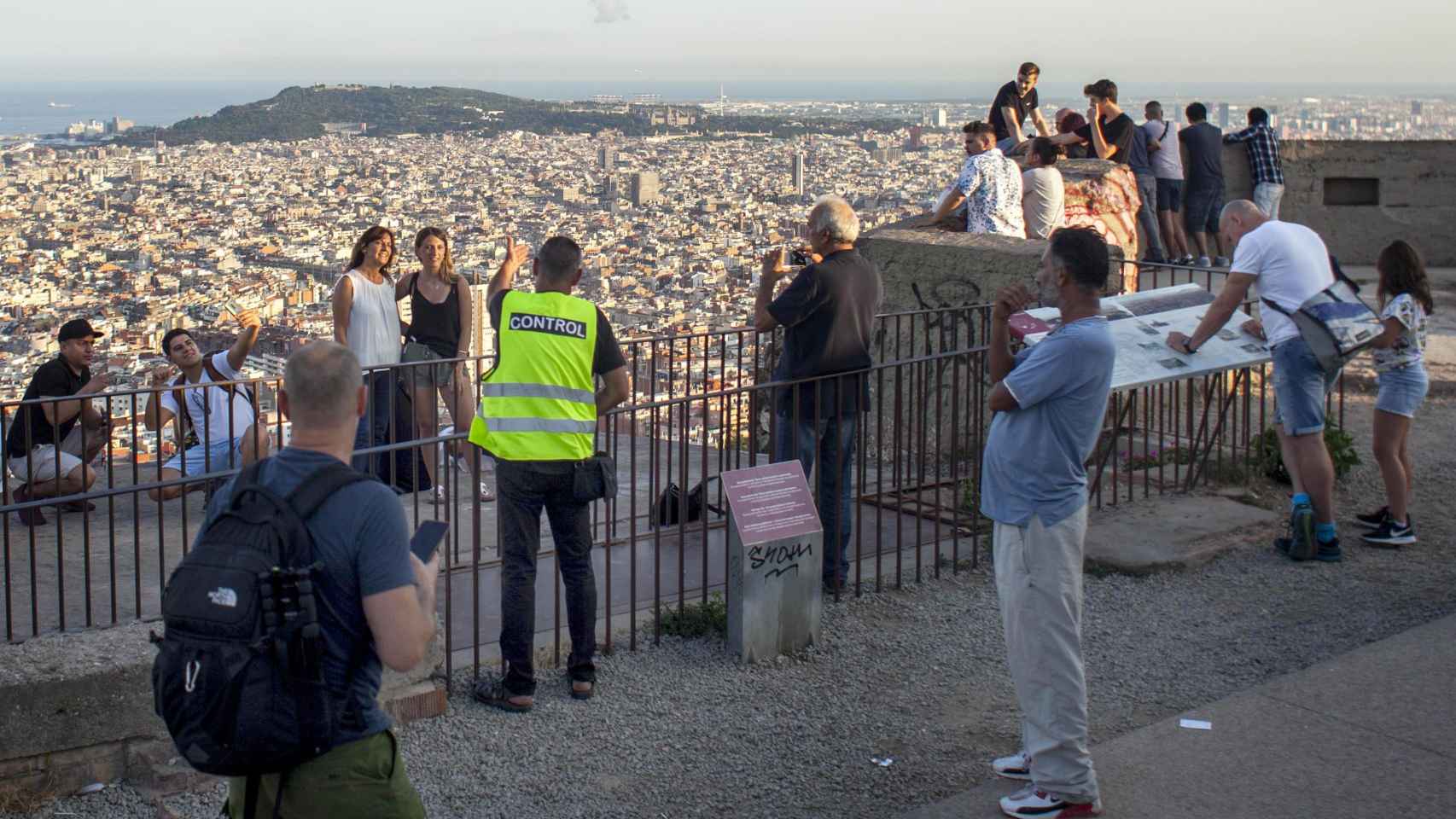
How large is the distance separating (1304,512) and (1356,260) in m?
12.1

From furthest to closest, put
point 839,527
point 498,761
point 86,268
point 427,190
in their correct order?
1. point 427,190
2. point 86,268
3. point 839,527
4. point 498,761

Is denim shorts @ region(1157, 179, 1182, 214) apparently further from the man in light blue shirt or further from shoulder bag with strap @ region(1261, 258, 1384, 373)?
the man in light blue shirt

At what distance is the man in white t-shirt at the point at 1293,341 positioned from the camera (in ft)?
24.8

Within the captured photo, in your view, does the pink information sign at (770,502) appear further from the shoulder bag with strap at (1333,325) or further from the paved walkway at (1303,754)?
the shoulder bag with strap at (1333,325)

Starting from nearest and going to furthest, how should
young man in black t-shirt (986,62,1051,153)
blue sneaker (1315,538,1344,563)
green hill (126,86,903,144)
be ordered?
blue sneaker (1315,538,1344,563)
young man in black t-shirt (986,62,1051,153)
green hill (126,86,903,144)

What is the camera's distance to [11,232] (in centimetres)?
4084

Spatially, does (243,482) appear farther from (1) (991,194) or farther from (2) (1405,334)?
(1) (991,194)

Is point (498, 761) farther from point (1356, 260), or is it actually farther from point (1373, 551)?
point (1356, 260)

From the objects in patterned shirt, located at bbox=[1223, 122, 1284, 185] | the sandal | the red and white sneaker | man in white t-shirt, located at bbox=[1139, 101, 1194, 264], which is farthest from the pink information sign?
patterned shirt, located at bbox=[1223, 122, 1284, 185]

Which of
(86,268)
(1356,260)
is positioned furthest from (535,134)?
(1356,260)

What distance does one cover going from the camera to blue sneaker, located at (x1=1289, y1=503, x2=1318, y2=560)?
7.74m

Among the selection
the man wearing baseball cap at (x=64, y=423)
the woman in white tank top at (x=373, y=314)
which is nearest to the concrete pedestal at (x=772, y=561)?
the woman in white tank top at (x=373, y=314)

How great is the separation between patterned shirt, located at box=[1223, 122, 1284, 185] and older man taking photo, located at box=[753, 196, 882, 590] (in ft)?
32.4

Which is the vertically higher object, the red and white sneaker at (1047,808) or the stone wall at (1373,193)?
the stone wall at (1373,193)
